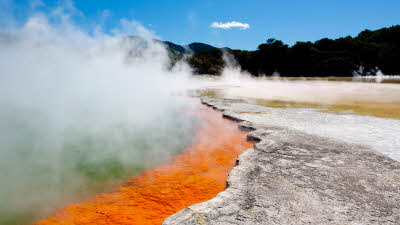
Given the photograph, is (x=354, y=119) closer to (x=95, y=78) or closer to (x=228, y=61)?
(x=95, y=78)

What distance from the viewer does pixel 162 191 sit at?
10.7ft

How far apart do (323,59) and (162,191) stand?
1558 inches

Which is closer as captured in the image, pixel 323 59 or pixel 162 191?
pixel 162 191

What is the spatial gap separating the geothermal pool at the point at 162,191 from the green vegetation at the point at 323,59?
3456cm

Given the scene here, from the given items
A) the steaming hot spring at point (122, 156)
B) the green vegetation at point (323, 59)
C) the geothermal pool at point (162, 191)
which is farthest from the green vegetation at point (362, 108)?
the green vegetation at point (323, 59)

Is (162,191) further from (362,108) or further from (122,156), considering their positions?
(362,108)

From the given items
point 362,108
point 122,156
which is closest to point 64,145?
point 122,156

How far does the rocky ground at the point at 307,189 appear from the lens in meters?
2.19

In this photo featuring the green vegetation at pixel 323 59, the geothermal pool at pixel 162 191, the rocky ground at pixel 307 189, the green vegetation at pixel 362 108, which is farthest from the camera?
the green vegetation at pixel 323 59

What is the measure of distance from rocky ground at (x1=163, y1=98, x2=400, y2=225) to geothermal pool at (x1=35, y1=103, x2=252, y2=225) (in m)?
0.49

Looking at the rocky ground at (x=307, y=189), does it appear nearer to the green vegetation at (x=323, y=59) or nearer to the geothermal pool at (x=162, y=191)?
the geothermal pool at (x=162, y=191)

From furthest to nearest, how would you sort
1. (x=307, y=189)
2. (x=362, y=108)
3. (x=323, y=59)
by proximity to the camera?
1. (x=323, y=59)
2. (x=362, y=108)
3. (x=307, y=189)

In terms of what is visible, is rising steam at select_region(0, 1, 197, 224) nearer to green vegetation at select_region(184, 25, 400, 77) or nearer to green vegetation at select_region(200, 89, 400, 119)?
green vegetation at select_region(200, 89, 400, 119)

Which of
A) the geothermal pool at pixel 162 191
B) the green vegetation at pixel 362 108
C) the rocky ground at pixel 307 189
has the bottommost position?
the geothermal pool at pixel 162 191
